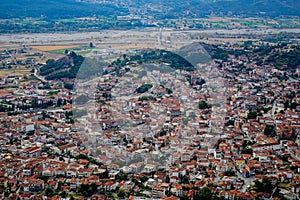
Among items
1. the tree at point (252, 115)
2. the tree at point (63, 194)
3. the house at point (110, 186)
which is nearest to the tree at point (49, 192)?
the tree at point (63, 194)

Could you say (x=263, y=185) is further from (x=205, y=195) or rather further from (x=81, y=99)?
(x=81, y=99)

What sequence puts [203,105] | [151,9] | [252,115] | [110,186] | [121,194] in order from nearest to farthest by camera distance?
1. [121,194]
2. [110,186]
3. [252,115]
4. [203,105]
5. [151,9]

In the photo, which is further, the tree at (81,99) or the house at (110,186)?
the tree at (81,99)

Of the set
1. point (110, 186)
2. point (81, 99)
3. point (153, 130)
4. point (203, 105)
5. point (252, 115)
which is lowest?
point (110, 186)

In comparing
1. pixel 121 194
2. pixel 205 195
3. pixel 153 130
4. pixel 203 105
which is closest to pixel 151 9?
pixel 203 105

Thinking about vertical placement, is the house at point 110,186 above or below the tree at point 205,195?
above

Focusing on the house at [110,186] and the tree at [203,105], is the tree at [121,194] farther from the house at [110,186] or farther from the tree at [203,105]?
the tree at [203,105]

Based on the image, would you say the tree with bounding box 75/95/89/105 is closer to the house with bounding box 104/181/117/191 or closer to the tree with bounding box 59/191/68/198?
the house with bounding box 104/181/117/191

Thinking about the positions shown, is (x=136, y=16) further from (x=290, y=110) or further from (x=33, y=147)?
(x=33, y=147)
